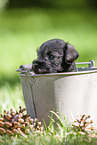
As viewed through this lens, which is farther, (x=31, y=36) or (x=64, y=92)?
(x=31, y=36)

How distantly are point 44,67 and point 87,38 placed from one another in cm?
451

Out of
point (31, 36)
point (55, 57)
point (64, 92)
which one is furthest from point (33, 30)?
point (64, 92)

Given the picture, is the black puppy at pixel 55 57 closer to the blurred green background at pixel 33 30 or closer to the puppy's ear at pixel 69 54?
the puppy's ear at pixel 69 54

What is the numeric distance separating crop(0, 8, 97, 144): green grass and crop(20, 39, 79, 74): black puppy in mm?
499

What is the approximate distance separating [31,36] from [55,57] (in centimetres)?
430

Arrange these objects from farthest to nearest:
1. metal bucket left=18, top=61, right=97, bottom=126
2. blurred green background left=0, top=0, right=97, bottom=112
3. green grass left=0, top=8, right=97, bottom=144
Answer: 1. blurred green background left=0, top=0, right=97, bottom=112
2. green grass left=0, top=8, right=97, bottom=144
3. metal bucket left=18, top=61, right=97, bottom=126

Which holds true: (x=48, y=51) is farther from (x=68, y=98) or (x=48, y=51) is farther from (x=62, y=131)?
(x=62, y=131)

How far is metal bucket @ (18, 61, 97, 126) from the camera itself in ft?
5.75

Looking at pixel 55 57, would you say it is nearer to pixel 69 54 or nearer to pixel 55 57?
pixel 55 57

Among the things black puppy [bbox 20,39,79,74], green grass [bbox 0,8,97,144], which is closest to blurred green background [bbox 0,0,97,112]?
green grass [bbox 0,8,97,144]

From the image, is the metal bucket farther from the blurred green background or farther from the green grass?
the blurred green background

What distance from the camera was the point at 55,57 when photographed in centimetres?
185

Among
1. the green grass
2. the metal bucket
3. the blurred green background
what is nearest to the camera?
the metal bucket

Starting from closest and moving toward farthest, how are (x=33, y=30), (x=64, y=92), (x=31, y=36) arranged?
(x=64, y=92) → (x=31, y=36) → (x=33, y=30)
